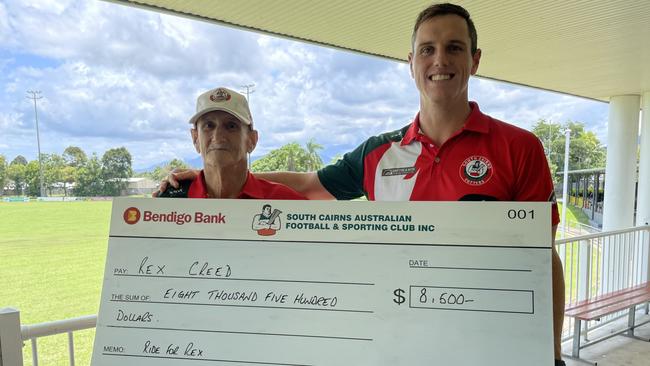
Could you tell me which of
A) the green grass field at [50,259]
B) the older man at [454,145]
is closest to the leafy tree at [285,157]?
the older man at [454,145]

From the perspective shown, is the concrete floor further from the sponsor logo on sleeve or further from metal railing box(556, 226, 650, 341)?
the sponsor logo on sleeve

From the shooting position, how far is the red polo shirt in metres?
1.48

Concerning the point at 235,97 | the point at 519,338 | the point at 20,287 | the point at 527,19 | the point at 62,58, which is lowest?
the point at 20,287

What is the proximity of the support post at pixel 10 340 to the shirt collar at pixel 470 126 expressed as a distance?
1.44 m

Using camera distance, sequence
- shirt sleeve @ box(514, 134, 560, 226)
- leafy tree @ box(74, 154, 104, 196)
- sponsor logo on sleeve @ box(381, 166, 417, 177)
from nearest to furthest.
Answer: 1. shirt sleeve @ box(514, 134, 560, 226)
2. sponsor logo on sleeve @ box(381, 166, 417, 177)
3. leafy tree @ box(74, 154, 104, 196)

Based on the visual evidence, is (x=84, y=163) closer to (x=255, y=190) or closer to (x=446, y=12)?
(x=255, y=190)

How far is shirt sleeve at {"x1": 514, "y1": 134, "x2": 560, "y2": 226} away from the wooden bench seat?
3.60m

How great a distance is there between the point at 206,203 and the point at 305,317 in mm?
389

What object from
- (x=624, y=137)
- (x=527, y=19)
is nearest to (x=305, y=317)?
(x=527, y=19)

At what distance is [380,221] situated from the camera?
102 cm

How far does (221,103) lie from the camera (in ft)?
4.58

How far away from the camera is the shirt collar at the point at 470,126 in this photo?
1283 mm

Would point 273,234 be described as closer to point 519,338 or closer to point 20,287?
point 519,338

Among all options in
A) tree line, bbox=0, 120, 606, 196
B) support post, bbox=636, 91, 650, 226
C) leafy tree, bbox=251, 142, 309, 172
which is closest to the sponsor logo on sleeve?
leafy tree, bbox=251, 142, 309, 172
